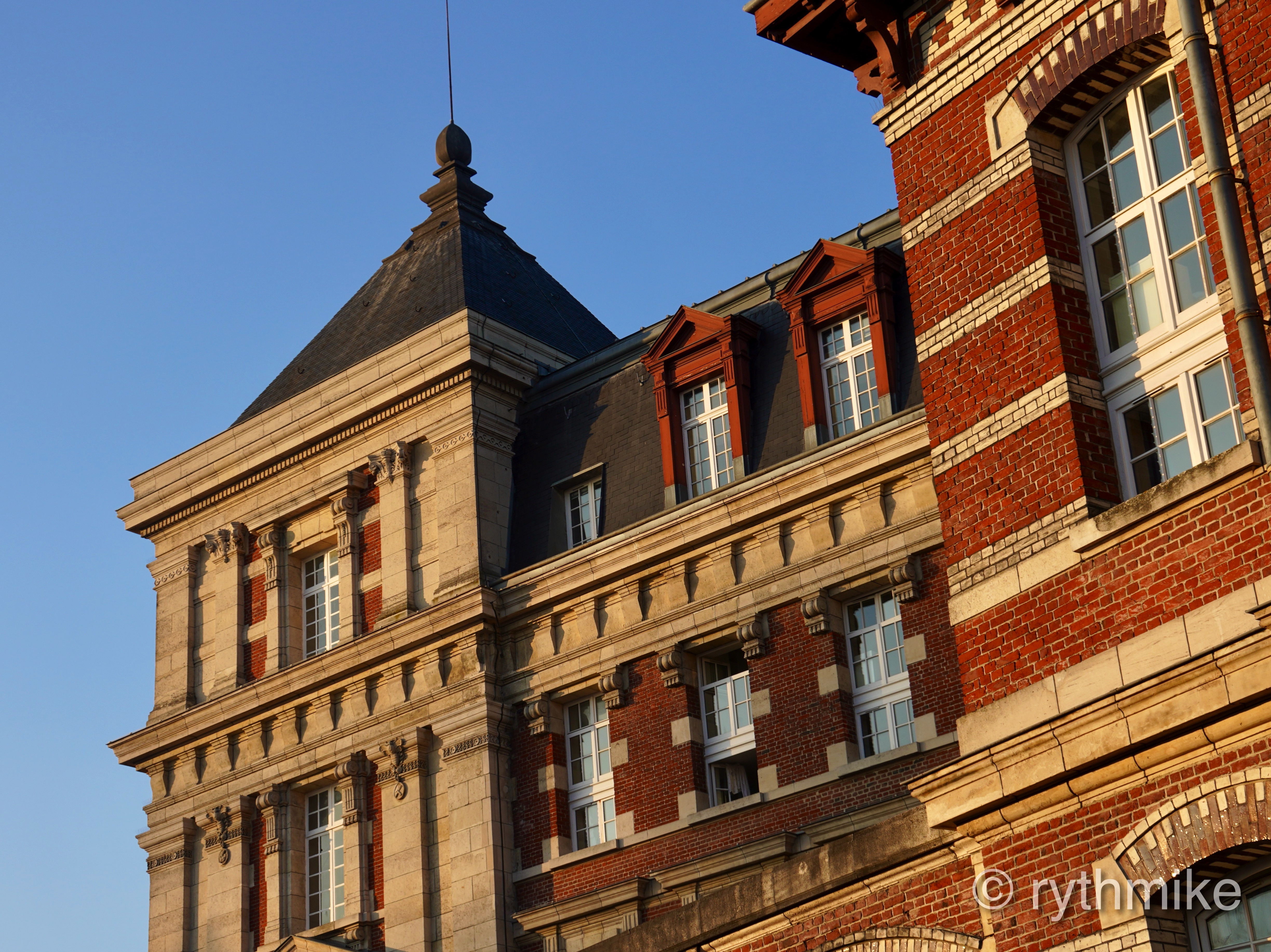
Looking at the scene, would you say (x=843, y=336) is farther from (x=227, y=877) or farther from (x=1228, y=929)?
(x=1228, y=929)

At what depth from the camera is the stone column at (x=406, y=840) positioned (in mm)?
25078

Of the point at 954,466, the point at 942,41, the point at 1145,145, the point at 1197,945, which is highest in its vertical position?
the point at 942,41

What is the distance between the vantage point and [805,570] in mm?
23328

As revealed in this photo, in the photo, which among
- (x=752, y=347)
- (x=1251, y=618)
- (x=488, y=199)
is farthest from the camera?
(x=488, y=199)

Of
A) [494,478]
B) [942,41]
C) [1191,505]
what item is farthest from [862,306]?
[1191,505]

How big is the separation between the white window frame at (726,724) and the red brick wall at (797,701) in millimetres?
399

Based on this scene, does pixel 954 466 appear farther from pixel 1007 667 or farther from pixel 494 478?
pixel 494 478

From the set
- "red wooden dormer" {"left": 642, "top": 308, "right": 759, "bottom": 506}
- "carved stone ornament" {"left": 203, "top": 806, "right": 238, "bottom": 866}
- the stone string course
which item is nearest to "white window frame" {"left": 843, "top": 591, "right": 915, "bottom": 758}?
"red wooden dormer" {"left": 642, "top": 308, "right": 759, "bottom": 506}

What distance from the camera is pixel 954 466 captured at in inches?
530

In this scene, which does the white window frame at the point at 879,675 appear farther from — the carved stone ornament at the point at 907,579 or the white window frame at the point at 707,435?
the white window frame at the point at 707,435

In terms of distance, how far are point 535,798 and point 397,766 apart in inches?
90.6

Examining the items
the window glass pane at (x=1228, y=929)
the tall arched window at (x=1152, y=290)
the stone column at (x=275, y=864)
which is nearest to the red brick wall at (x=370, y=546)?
the stone column at (x=275, y=864)

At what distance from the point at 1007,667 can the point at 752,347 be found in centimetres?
1372

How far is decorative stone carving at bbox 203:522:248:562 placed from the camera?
30.0 m
